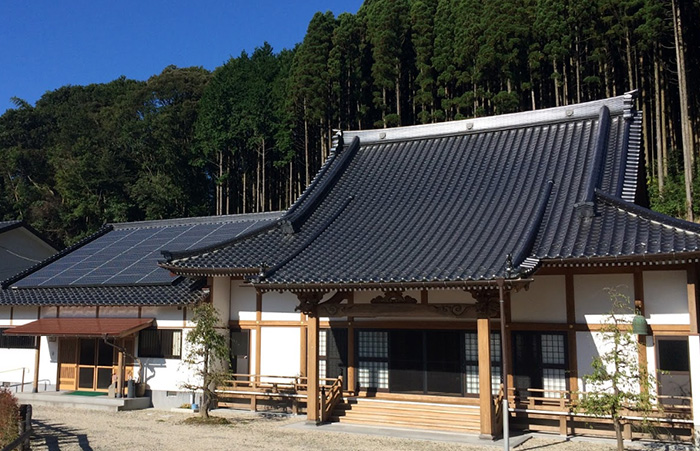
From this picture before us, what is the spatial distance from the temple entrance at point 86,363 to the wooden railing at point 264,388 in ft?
13.9

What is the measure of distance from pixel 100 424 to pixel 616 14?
1105 inches

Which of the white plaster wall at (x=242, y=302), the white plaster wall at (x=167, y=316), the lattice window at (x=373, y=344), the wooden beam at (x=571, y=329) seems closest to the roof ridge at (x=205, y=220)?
the white plaster wall at (x=242, y=302)

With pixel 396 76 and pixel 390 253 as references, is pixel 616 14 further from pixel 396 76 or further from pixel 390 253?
pixel 390 253

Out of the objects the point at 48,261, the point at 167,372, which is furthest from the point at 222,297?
the point at 48,261

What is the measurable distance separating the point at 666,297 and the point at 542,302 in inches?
95.5

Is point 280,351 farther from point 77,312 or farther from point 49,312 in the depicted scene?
point 49,312

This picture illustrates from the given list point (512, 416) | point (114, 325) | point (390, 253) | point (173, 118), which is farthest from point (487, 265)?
point (173, 118)

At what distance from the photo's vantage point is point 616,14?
97.3ft

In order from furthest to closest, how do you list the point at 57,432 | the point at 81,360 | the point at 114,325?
1. the point at 81,360
2. the point at 114,325
3. the point at 57,432

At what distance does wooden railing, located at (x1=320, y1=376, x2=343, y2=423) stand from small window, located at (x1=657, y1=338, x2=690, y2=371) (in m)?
6.95

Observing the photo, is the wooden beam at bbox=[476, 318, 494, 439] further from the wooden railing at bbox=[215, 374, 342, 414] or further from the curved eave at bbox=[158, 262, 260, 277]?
the curved eave at bbox=[158, 262, 260, 277]

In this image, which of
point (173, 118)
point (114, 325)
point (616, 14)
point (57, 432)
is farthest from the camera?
point (173, 118)

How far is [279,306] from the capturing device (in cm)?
1673

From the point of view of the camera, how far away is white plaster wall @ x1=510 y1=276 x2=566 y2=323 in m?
13.4
